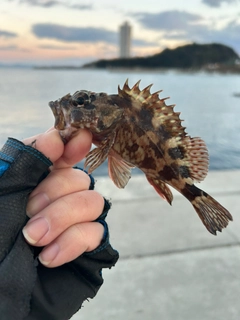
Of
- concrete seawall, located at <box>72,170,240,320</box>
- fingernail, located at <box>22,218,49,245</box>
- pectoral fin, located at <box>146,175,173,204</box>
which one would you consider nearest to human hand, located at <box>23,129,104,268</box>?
fingernail, located at <box>22,218,49,245</box>

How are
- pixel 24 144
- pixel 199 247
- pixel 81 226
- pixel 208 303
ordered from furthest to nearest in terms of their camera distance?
pixel 199 247
pixel 208 303
pixel 81 226
pixel 24 144

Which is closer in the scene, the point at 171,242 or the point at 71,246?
the point at 71,246

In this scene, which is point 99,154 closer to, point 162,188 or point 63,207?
point 63,207

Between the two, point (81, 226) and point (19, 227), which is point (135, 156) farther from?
point (19, 227)

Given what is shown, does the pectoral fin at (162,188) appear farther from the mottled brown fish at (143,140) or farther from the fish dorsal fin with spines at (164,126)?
the fish dorsal fin with spines at (164,126)

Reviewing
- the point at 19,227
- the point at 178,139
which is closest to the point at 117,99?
the point at 178,139

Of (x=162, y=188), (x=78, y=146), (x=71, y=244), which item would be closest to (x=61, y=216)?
(x=71, y=244)

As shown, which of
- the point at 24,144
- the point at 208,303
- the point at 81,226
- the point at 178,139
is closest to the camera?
the point at 24,144

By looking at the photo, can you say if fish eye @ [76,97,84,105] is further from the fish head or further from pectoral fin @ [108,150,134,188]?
pectoral fin @ [108,150,134,188]
